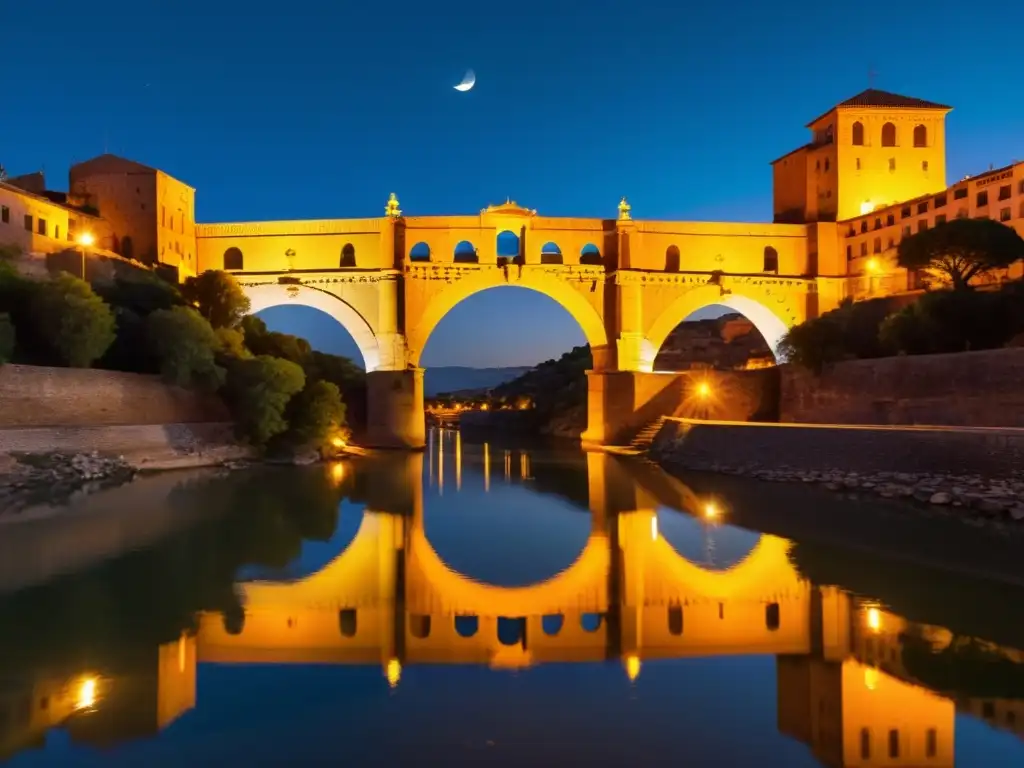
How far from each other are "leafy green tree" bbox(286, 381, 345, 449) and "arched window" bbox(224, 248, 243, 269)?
8131 mm

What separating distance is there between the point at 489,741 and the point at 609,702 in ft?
3.06

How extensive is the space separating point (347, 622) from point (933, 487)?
406 inches

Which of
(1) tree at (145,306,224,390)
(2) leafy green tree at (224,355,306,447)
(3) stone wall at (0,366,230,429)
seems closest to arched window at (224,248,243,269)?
(2) leafy green tree at (224,355,306,447)

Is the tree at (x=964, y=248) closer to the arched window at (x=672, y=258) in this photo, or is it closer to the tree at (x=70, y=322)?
the arched window at (x=672, y=258)

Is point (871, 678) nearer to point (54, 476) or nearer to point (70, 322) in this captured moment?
point (54, 476)

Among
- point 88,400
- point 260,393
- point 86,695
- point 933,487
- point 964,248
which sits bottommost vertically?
point 86,695

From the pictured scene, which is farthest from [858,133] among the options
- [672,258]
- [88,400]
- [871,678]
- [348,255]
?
[871,678]

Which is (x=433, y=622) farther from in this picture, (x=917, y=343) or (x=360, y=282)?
(x=360, y=282)

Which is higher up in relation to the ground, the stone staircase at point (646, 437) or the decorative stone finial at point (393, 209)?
the decorative stone finial at point (393, 209)

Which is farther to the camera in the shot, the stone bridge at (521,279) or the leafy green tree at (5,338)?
the stone bridge at (521,279)

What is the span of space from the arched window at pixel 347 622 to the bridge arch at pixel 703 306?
22.5 metres

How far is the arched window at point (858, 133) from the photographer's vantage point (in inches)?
1212

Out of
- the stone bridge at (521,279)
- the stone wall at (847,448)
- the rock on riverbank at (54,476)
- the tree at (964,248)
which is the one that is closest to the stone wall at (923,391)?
the stone wall at (847,448)

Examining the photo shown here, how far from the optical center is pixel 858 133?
1213 inches
